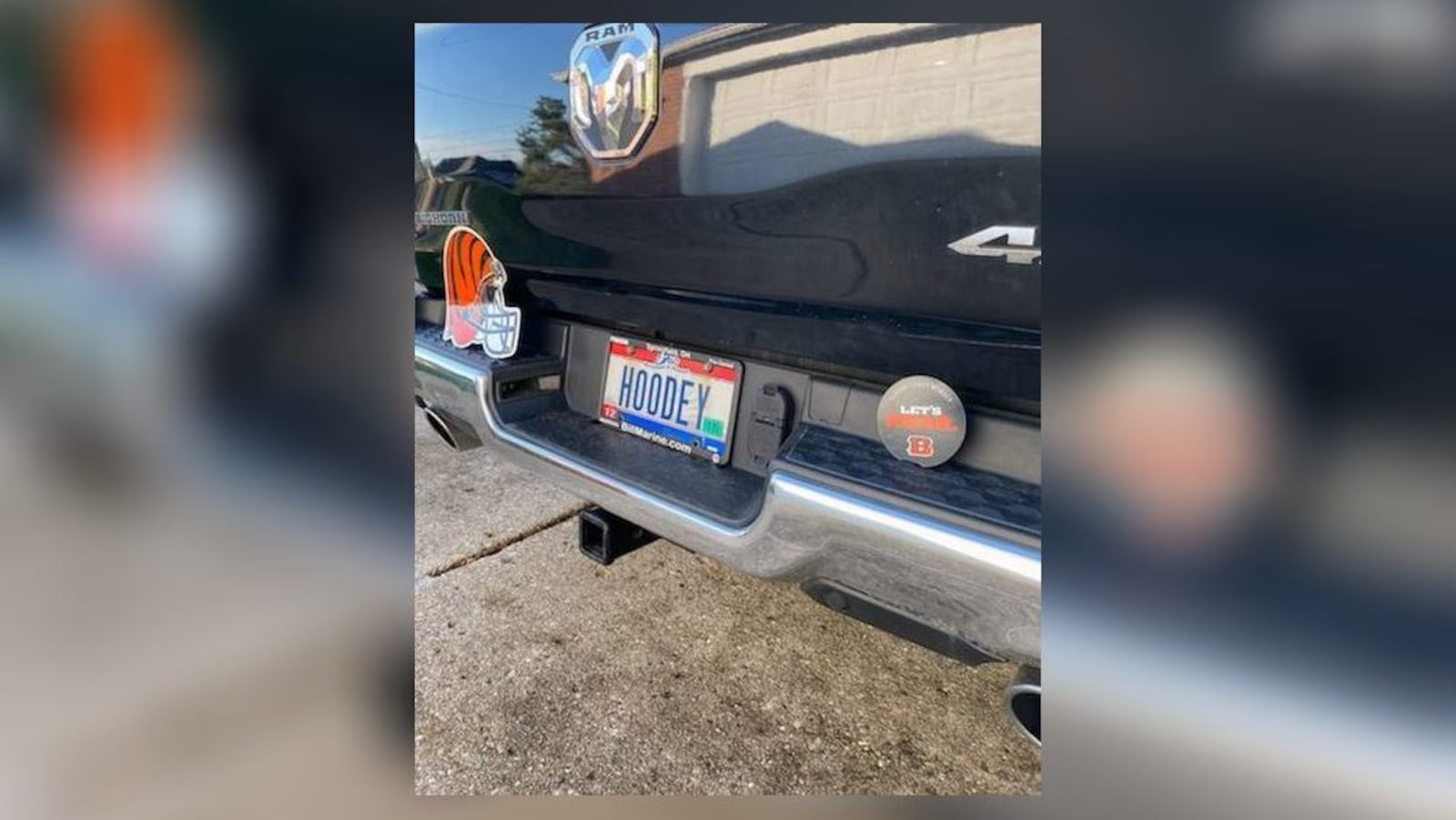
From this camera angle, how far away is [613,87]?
4.59 ft

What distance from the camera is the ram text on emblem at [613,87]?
1338 mm

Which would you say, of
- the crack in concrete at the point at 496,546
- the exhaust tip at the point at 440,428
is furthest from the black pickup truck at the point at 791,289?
the crack in concrete at the point at 496,546

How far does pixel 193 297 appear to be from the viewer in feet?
4.33

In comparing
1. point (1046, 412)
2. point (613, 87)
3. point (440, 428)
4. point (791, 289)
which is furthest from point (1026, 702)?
point (440, 428)

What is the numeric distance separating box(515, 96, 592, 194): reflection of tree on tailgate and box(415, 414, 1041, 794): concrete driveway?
667 millimetres

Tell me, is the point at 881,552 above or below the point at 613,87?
below

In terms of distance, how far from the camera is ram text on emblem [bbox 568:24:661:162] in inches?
52.7

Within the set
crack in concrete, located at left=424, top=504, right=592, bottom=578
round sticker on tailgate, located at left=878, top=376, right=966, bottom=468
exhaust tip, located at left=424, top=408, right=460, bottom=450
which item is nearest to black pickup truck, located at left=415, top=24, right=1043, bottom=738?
round sticker on tailgate, located at left=878, top=376, right=966, bottom=468

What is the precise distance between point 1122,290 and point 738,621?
140 cm

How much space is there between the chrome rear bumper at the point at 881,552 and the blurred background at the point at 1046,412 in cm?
11

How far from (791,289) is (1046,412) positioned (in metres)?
0.52

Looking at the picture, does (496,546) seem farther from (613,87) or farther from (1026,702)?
(1026,702)

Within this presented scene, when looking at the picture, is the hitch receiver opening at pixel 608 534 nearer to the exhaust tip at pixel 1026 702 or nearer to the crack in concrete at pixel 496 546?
the crack in concrete at pixel 496 546

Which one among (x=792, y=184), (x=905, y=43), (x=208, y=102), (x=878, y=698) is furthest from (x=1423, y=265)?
(x=208, y=102)
